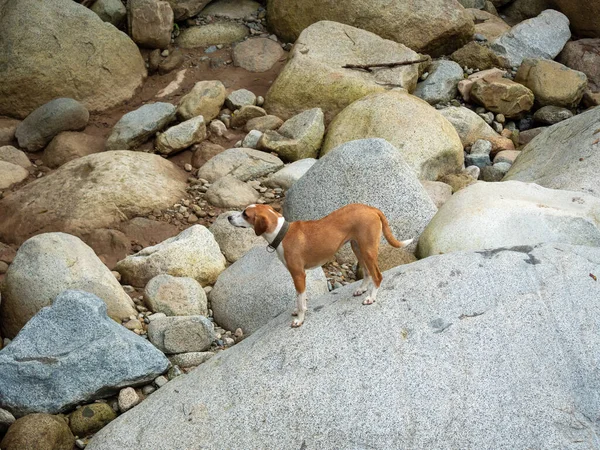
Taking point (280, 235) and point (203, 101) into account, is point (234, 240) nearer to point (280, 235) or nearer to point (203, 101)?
Answer: point (280, 235)

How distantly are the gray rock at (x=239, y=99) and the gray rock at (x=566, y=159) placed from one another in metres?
4.32

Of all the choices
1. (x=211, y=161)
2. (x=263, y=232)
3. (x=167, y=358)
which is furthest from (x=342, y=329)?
(x=211, y=161)

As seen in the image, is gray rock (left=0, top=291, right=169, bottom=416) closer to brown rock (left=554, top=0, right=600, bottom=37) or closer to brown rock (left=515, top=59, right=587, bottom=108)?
brown rock (left=515, top=59, right=587, bottom=108)

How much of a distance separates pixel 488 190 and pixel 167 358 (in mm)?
3519

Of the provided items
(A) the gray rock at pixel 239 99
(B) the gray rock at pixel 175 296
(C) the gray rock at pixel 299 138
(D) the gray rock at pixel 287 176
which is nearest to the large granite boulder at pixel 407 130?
(C) the gray rock at pixel 299 138

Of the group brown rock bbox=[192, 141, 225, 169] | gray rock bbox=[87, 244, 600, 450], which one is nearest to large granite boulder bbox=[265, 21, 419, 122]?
brown rock bbox=[192, 141, 225, 169]

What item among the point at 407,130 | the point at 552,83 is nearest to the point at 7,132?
the point at 407,130

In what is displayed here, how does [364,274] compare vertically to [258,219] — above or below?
below

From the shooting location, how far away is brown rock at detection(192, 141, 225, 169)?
35.8ft

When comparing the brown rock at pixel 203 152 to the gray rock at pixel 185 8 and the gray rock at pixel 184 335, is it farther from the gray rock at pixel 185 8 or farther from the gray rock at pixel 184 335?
the gray rock at pixel 184 335

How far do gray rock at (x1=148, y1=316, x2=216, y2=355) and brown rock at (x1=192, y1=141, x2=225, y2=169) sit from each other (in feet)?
14.6

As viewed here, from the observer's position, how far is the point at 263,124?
11648mm

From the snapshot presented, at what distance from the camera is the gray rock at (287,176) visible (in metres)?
9.91

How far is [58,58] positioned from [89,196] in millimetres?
3894
